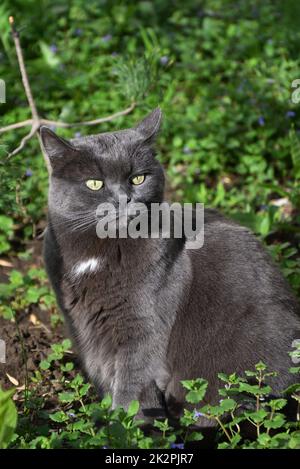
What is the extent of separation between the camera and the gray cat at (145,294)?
8.32 feet

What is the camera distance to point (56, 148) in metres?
2.52

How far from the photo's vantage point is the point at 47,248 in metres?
2.73

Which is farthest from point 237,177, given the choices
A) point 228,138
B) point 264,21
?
point 264,21

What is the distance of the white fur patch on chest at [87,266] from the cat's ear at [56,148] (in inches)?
14.3

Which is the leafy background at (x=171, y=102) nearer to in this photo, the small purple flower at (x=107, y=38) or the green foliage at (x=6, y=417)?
the small purple flower at (x=107, y=38)

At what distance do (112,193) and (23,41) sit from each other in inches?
120

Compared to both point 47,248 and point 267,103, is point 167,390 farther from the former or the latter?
point 267,103

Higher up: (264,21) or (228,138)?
(264,21)

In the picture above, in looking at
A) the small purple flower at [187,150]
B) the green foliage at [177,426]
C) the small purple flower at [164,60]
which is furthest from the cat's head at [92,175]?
the small purple flower at [164,60]

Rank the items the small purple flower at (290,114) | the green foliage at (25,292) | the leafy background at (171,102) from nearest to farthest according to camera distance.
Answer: the green foliage at (25,292) < the leafy background at (171,102) < the small purple flower at (290,114)

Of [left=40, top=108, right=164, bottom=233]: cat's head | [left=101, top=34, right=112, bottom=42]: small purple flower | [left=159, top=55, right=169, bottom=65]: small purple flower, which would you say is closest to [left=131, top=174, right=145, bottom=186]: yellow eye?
[left=40, top=108, right=164, bottom=233]: cat's head

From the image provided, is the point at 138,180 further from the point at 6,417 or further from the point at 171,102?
the point at 171,102

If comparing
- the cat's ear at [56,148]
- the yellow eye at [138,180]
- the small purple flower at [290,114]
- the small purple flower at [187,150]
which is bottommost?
the yellow eye at [138,180]
